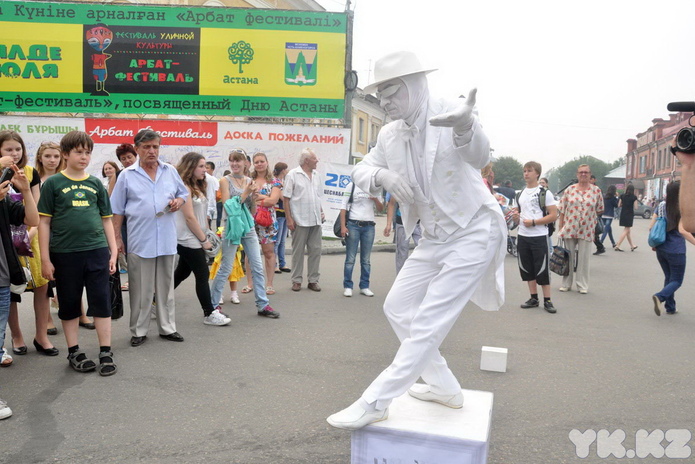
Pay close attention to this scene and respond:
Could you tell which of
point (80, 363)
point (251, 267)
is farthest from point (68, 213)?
point (251, 267)

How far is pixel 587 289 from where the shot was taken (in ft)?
32.7

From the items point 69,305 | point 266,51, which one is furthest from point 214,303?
point 266,51

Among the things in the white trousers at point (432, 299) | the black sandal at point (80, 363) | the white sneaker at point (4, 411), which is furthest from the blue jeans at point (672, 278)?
the white sneaker at point (4, 411)

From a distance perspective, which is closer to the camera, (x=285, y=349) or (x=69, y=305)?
(x=69, y=305)

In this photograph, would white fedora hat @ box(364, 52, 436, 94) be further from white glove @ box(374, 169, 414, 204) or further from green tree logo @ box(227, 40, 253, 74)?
green tree logo @ box(227, 40, 253, 74)

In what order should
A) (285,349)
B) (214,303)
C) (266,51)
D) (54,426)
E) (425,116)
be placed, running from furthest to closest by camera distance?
(266,51)
(214,303)
(285,349)
(54,426)
(425,116)

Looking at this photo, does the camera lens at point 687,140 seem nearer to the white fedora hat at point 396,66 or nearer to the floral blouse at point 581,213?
the white fedora hat at point 396,66

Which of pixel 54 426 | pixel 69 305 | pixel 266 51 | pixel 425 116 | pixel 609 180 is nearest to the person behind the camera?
pixel 425 116

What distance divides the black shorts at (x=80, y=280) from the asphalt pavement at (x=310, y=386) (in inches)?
20.8

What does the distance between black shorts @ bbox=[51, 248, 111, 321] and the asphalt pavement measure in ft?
1.73

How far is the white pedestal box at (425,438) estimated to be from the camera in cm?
312

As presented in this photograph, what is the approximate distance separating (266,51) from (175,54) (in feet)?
6.47

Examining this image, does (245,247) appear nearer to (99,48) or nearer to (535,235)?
(535,235)

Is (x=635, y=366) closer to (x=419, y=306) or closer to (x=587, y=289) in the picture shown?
(x=419, y=306)
